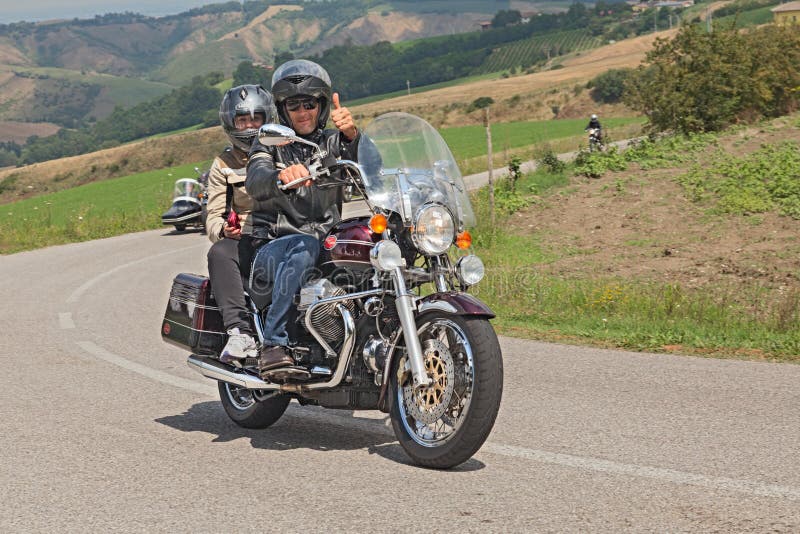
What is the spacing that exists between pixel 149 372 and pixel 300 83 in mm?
3721

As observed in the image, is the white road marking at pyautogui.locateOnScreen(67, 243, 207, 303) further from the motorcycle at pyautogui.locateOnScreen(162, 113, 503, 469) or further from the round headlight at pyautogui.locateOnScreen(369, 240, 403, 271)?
the round headlight at pyautogui.locateOnScreen(369, 240, 403, 271)

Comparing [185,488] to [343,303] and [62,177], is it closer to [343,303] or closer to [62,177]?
[343,303]

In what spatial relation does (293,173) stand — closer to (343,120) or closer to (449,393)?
(343,120)

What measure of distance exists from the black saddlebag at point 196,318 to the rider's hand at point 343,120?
1.48 meters

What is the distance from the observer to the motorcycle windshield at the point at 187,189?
2533cm

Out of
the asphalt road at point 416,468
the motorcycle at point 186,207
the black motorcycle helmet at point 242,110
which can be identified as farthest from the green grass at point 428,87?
the black motorcycle helmet at point 242,110

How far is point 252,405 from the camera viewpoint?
6555mm

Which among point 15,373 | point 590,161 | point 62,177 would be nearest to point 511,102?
point 62,177

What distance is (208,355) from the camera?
6.65 m

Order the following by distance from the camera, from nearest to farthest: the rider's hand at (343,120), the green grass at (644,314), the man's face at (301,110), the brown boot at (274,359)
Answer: the brown boot at (274,359), the rider's hand at (343,120), the man's face at (301,110), the green grass at (644,314)

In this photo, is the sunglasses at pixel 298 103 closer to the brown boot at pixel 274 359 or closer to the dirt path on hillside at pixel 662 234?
the brown boot at pixel 274 359

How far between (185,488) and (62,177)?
103189 millimetres

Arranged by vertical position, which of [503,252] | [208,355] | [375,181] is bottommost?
[503,252]

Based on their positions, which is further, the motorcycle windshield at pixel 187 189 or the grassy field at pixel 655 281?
the motorcycle windshield at pixel 187 189
